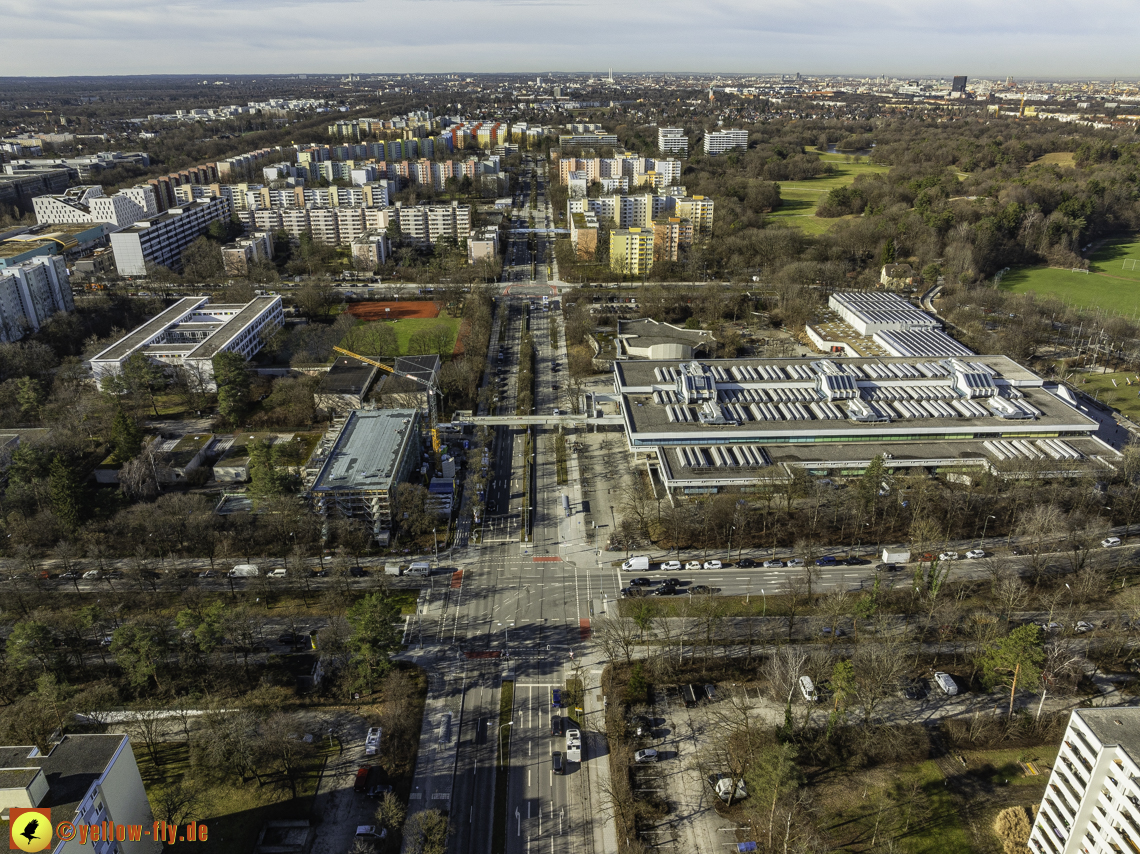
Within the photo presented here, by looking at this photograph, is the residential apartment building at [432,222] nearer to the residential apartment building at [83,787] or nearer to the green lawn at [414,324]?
the green lawn at [414,324]

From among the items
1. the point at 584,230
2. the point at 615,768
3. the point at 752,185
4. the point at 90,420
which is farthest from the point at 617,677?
the point at 752,185

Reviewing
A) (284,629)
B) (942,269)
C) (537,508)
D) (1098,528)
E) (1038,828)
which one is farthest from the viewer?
(942,269)

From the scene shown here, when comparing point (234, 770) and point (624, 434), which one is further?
point (624, 434)

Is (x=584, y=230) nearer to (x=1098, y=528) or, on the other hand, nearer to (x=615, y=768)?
(x=1098, y=528)

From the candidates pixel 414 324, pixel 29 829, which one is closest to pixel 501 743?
pixel 29 829

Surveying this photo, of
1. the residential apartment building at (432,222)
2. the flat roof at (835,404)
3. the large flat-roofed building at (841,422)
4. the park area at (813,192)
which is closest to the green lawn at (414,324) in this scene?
the flat roof at (835,404)

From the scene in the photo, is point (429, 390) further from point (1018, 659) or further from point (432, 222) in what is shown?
point (432, 222)

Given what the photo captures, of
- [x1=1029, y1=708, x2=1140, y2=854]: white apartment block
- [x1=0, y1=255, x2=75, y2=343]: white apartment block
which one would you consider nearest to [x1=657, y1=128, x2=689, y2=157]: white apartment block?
[x1=0, y1=255, x2=75, y2=343]: white apartment block
